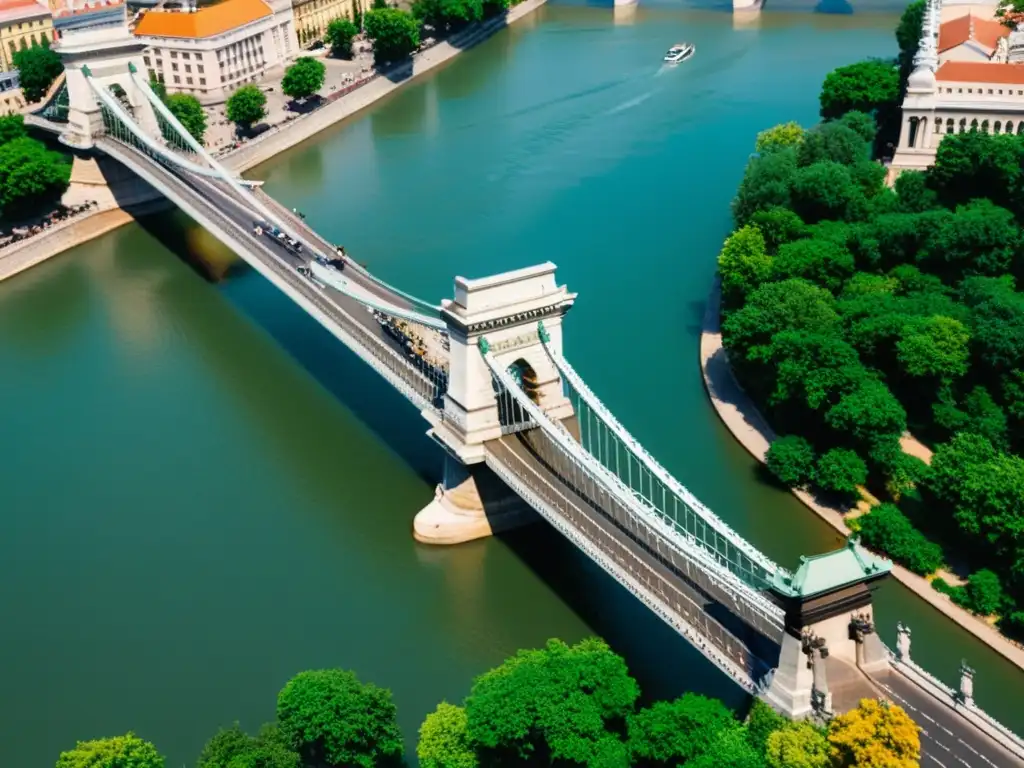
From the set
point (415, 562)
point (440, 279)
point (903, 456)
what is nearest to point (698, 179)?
point (440, 279)

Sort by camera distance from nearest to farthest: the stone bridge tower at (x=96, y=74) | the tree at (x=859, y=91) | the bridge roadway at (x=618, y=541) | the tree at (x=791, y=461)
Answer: the bridge roadway at (x=618, y=541) < the tree at (x=791, y=461) < the stone bridge tower at (x=96, y=74) < the tree at (x=859, y=91)

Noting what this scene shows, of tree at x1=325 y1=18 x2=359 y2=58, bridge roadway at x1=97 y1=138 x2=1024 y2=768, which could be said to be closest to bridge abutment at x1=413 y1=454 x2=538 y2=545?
bridge roadway at x1=97 y1=138 x2=1024 y2=768

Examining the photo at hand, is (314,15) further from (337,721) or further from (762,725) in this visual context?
(762,725)

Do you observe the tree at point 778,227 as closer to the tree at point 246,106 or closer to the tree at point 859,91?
the tree at point 859,91

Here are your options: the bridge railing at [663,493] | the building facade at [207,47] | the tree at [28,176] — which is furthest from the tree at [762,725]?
the building facade at [207,47]

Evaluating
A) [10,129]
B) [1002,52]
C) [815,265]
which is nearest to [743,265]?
[815,265]

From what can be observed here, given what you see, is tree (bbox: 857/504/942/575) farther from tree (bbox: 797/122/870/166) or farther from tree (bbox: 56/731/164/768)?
tree (bbox: 797/122/870/166)

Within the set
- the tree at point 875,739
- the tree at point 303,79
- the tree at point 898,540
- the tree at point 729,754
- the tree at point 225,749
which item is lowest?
the tree at point 303,79
